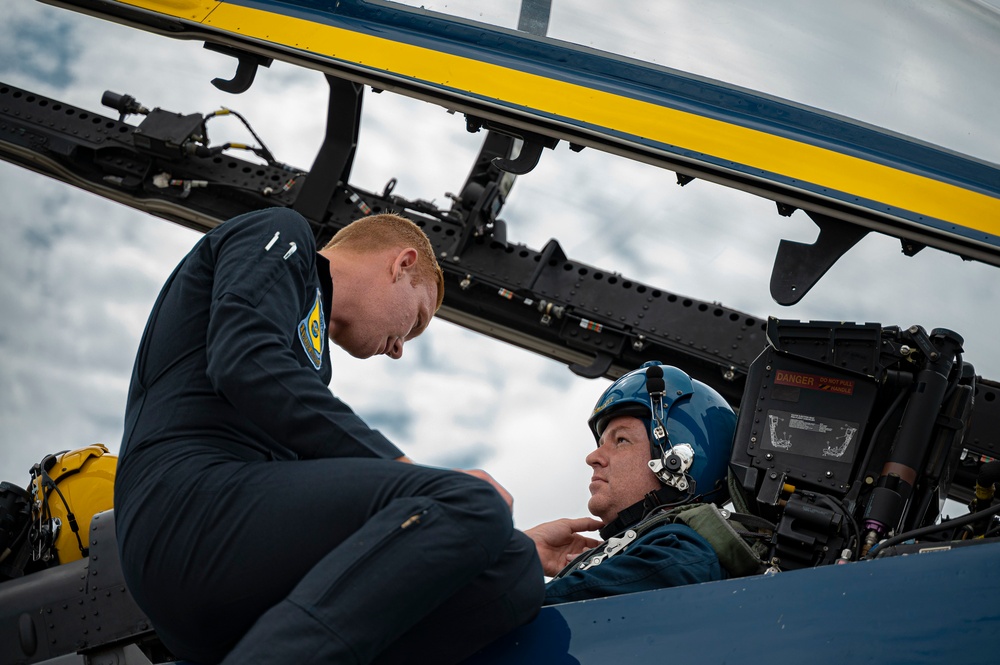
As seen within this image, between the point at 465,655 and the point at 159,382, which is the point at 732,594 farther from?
the point at 159,382

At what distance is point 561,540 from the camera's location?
3182 mm

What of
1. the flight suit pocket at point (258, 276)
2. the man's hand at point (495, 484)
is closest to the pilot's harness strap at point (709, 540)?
the man's hand at point (495, 484)

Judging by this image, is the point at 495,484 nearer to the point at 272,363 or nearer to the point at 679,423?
the point at 272,363

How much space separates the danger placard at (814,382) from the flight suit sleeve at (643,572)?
0.81 meters

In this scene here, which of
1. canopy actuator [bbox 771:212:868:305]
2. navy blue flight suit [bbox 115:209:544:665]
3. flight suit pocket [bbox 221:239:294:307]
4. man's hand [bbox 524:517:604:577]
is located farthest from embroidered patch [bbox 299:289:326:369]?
canopy actuator [bbox 771:212:868:305]

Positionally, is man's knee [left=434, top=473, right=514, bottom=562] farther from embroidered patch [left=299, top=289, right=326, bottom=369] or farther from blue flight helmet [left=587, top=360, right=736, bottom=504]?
blue flight helmet [left=587, top=360, right=736, bottom=504]

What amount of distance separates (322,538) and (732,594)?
2.31 ft

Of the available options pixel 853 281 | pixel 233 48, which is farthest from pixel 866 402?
pixel 233 48

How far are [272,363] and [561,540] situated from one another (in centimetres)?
166

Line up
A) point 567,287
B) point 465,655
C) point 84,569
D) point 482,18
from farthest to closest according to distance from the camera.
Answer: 1. point 567,287
2. point 84,569
3. point 482,18
4. point 465,655

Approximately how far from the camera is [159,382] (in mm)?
1949

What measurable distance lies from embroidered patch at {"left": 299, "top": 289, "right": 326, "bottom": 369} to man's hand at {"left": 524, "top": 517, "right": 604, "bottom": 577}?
4.10 feet

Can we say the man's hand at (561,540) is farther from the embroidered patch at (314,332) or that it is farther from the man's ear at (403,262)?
the embroidered patch at (314,332)

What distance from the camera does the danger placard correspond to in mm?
3031
